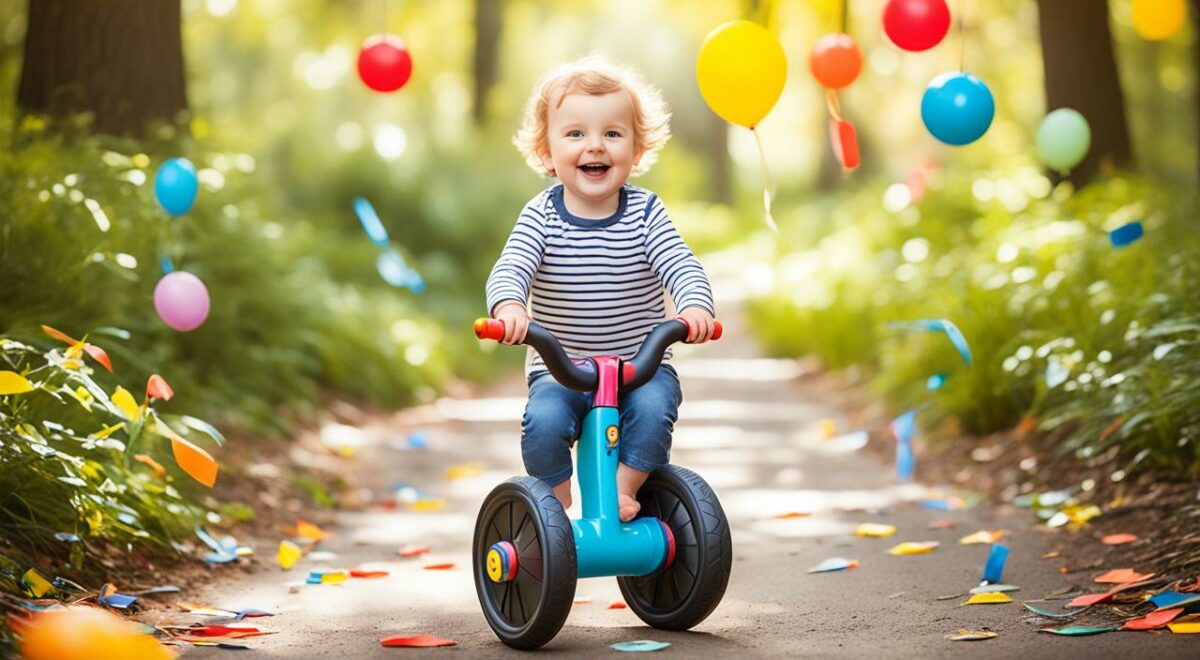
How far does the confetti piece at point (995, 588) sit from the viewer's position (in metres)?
4.35

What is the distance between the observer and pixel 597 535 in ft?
12.4

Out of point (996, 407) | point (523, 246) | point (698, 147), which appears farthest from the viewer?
point (698, 147)

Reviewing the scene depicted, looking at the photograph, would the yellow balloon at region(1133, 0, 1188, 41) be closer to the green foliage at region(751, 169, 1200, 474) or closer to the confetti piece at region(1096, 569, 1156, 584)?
the green foliage at region(751, 169, 1200, 474)

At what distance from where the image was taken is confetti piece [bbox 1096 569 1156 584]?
A: 421 cm

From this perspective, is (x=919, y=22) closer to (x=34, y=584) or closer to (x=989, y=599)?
(x=989, y=599)

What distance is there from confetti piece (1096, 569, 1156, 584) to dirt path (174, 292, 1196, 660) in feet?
0.34

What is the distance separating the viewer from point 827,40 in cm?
707

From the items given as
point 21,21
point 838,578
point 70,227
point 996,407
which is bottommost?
point 838,578

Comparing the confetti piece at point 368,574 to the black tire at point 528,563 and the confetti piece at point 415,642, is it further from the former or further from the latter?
the confetti piece at point 415,642

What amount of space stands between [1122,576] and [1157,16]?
5010 mm

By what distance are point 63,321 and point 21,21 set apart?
523 cm

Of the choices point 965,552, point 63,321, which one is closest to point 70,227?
point 63,321

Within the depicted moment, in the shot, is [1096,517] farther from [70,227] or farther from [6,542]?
[70,227]

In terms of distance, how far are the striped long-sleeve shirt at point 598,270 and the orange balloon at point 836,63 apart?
10.4 feet
